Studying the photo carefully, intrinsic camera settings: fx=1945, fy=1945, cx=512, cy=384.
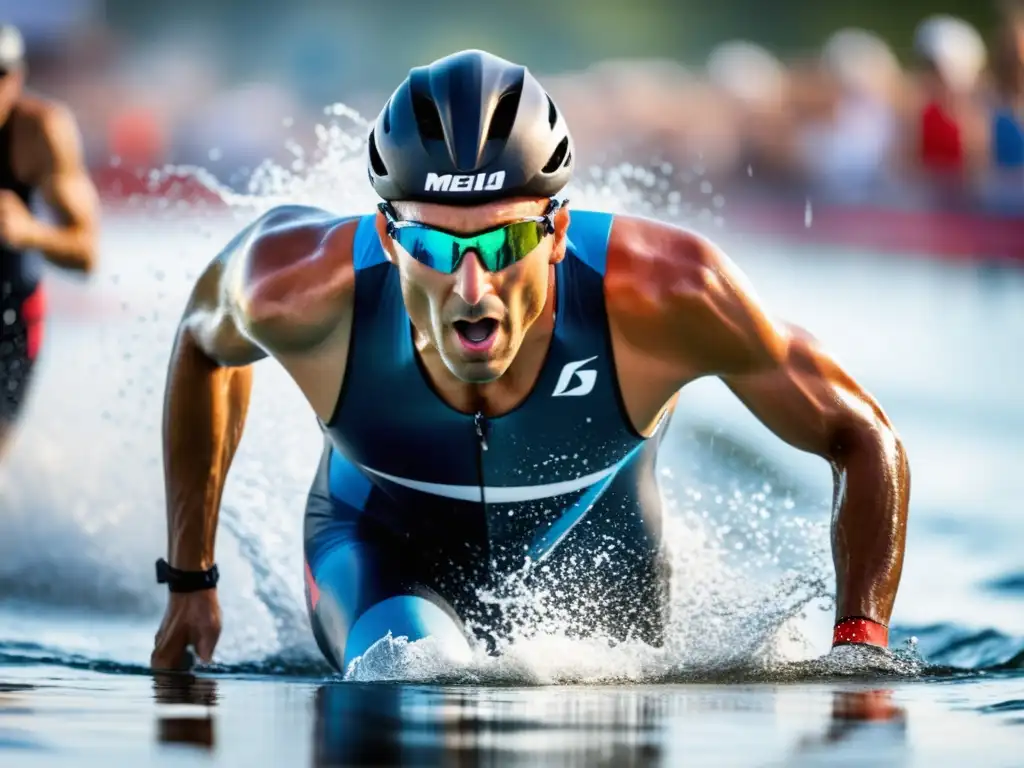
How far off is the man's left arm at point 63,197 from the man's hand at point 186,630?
118 inches

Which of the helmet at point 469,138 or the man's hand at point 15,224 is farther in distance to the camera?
the man's hand at point 15,224

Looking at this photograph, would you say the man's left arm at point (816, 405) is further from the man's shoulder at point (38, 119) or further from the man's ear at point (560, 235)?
the man's shoulder at point (38, 119)

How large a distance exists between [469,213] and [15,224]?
3876 mm

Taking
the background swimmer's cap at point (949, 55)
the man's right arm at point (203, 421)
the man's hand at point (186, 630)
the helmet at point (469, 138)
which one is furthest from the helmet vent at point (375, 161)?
the background swimmer's cap at point (949, 55)

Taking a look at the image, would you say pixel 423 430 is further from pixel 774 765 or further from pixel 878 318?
pixel 878 318

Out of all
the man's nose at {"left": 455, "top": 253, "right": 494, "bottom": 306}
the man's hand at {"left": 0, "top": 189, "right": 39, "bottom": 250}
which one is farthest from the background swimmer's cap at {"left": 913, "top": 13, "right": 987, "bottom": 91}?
the man's nose at {"left": 455, "top": 253, "right": 494, "bottom": 306}

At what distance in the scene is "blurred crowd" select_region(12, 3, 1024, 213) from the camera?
14172 millimetres

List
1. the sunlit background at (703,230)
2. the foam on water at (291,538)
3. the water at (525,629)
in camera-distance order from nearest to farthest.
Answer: the water at (525,629), the foam on water at (291,538), the sunlit background at (703,230)

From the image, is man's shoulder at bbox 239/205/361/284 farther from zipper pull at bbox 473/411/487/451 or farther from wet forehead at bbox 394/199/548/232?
zipper pull at bbox 473/411/487/451

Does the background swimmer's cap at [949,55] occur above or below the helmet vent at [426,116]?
above

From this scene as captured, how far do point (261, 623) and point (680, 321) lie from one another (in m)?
2.49

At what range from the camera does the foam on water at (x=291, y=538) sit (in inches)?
199

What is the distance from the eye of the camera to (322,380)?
4816mm

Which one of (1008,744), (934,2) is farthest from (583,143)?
(1008,744)
